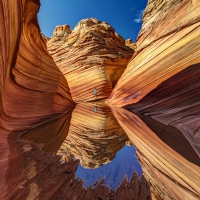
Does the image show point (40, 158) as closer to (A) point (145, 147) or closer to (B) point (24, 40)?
(A) point (145, 147)

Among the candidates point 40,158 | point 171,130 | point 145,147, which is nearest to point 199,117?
point 171,130

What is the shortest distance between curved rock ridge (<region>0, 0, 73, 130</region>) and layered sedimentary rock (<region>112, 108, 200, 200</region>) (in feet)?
9.49

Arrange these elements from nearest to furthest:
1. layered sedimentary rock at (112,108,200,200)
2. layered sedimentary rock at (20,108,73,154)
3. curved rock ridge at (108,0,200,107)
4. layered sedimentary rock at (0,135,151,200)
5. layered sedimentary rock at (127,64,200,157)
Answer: layered sedimentary rock at (0,135,151,200) < layered sedimentary rock at (112,108,200,200) < layered sedimentary rock at (127,64,200,157) < layered sedimentary rock at (20,108,73,154) < curved rock ridge at (108,0,200,107)

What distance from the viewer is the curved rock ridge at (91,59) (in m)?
13.7

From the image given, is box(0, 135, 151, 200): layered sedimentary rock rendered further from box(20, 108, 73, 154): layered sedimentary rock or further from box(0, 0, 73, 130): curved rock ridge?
box(0, 0, 73, 130): curved rock ridge

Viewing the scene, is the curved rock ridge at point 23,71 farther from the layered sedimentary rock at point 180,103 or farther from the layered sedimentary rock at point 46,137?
the layered sedimentary rock at point 180,103

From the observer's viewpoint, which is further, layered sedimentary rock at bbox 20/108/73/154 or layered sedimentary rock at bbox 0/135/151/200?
layered sedimentary rock at bbox 20/108/73/154

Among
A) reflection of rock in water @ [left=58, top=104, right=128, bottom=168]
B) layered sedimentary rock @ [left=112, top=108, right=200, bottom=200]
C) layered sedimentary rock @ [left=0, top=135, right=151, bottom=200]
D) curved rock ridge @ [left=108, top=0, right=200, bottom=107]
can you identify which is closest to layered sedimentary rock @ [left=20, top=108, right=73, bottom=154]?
reflection of rock in water @ [left=58, top=104, right=128, bottom=168]

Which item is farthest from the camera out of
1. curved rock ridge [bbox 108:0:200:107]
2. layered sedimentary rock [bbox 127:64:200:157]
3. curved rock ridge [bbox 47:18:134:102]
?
curved rock ridge [bbox 47:18:134:102]

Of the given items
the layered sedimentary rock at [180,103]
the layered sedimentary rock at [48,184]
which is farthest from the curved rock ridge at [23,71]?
the layered sedimentary rock at [180,103]

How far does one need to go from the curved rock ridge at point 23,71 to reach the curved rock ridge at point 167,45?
3.72 metres

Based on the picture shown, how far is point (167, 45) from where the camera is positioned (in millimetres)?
6234

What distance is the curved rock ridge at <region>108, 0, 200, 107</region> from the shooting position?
513 centimetres

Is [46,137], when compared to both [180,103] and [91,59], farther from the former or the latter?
[91,59]
